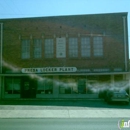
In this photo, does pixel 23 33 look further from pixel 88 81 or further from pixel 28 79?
pixel 88 81

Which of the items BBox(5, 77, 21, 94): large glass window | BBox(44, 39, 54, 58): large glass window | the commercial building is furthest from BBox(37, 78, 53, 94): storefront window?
BBox(44, 39, 54, 58): large glass window

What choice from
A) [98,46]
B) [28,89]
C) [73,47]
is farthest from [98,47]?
[28,89]

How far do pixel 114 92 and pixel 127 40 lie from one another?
7.65 metres

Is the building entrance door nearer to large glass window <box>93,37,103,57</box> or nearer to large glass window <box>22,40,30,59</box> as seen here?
large glass window <box>22,40,30,59</box>

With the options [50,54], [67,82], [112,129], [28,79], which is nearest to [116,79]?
[67,82]

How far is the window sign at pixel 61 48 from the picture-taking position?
27578 mm

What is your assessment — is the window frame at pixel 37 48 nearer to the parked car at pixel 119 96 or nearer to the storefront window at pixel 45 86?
the storefront window at pixel 45 86

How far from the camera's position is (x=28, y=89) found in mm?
27812

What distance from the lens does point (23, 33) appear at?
28297 millimetres

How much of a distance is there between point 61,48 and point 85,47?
104 inches

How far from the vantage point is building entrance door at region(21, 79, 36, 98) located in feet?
91.0

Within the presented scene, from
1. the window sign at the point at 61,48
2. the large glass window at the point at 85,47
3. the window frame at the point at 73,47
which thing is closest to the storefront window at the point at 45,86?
the window sign at the point at 61,48

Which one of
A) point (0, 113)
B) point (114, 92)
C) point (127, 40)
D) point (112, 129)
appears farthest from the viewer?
point (127, 40)

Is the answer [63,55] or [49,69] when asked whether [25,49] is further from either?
[63,55]
